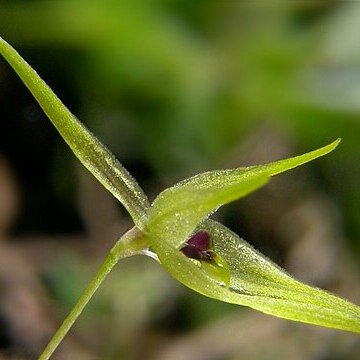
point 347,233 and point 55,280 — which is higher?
point 55,280

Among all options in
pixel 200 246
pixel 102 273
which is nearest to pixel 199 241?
pixel 200 246

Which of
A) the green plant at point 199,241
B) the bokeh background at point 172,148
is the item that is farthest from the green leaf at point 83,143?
the bokeh background at point 172,148

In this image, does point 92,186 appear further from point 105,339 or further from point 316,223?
point 316,223

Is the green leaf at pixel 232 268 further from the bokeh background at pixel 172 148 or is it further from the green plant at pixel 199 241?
the bokeh background at pixel 172 148

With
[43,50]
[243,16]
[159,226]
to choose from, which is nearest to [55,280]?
[43,50]

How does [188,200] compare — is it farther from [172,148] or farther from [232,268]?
[172,148]
